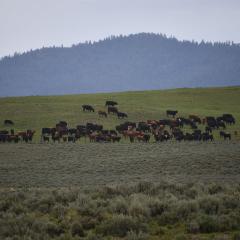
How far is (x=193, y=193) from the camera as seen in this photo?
1789cm

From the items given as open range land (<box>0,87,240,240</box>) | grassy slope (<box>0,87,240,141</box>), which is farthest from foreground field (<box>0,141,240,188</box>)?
grassy slope (<box>0,87,240,141</box>)

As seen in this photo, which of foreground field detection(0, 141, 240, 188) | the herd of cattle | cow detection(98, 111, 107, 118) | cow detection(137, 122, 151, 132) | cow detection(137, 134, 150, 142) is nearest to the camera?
foreground field detection(0, 141, 240, 188)

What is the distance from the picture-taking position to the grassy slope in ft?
187

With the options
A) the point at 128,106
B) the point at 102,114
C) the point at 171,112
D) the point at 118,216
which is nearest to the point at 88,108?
the point at 102,114

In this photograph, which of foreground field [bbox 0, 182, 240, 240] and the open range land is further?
the open range land

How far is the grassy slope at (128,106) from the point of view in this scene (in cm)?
5688

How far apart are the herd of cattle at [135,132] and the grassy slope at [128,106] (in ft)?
8.28

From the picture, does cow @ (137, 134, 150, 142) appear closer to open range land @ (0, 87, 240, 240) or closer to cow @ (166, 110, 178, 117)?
open range land @ (0, 87, 240, 240)

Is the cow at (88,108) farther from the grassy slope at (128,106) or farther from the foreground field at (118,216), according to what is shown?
the foreground field at (118,216)

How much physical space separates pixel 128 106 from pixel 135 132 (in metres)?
20.0

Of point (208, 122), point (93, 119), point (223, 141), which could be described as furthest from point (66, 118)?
point (223, 141)

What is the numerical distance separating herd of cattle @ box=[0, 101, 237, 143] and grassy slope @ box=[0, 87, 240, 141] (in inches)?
99.3

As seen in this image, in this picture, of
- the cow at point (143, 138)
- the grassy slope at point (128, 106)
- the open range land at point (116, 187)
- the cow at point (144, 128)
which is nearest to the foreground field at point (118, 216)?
the open range land at point (116, 187)

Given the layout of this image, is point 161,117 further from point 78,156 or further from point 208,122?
point 78,156
